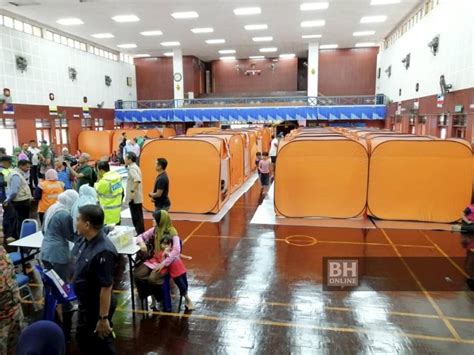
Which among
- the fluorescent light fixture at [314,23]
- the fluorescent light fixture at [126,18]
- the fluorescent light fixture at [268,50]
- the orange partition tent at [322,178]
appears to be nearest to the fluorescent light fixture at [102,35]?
the fluorescent light fixture at [126,18]

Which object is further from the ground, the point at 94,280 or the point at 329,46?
the point at 329,46

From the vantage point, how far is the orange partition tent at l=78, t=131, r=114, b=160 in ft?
67.6

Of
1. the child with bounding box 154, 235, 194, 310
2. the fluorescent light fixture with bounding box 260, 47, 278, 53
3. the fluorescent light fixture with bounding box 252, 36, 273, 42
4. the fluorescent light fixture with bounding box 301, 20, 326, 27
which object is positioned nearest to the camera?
the child with bounding box 154, 235, 194, 310

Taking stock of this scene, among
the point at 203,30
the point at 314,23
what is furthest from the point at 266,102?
the point at 203,30

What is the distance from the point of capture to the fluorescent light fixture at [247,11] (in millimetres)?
17516

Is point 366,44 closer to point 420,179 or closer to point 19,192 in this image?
point 420,179

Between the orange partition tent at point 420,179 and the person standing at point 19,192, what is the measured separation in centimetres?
738

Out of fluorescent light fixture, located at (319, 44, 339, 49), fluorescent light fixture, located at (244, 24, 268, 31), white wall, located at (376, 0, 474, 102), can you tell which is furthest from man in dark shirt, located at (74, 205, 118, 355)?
fluorescent light fixture, located at (319, 44, 339, 49)

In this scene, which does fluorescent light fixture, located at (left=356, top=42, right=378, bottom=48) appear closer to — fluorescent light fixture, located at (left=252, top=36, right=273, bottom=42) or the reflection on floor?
fluorescent light fixture, located at (left=252, top=36, right=273, bottom=42)

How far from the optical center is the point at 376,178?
27.1 feet

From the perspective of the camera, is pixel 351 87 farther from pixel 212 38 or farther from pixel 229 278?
pixel 229 278

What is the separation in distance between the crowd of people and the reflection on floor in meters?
0.55

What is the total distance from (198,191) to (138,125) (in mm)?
19818

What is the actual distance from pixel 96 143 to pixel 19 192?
1515 cm
